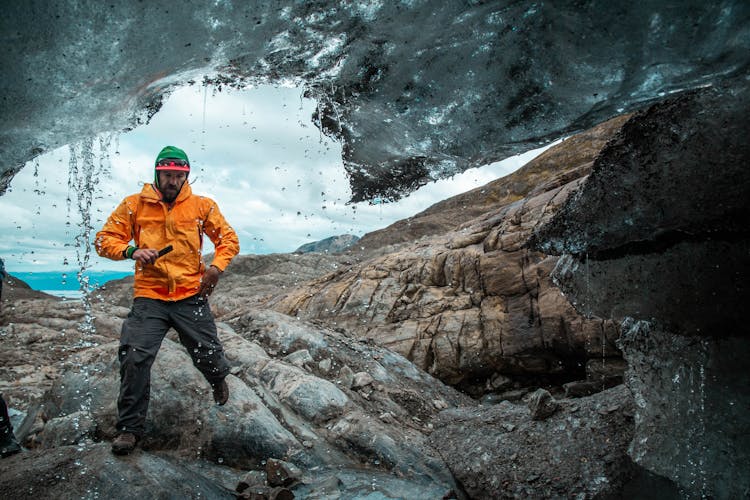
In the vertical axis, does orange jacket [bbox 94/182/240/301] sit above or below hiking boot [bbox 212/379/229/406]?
above

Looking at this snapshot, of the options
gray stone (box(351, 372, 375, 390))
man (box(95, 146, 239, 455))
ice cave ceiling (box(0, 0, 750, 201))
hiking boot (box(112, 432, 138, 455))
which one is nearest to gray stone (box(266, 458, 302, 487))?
man (box(95, 146, 239, 455))

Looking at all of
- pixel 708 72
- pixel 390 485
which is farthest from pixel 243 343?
pixel 708 72

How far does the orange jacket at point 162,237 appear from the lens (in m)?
4.44

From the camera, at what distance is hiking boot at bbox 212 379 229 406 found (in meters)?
5.06

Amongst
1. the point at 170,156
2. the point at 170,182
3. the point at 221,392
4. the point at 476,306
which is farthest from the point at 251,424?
the point at 476,306

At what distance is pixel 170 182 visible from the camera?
4.56 meters

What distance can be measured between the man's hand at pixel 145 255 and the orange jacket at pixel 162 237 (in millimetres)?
171

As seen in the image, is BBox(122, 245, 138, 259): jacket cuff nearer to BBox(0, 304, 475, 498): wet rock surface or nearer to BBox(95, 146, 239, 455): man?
BBox(95, 146, 239, 455): man

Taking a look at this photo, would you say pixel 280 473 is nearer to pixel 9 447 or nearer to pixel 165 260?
pixel 165 260

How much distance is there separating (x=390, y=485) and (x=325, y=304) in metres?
8.47

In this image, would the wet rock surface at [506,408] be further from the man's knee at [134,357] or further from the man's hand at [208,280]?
the man's hand at [208,280]

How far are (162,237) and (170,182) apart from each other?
0.53 m

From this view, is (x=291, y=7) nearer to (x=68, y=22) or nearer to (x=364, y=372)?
(x=68, y=22)

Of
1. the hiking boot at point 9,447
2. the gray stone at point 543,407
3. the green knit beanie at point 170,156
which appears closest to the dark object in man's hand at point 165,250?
the green knit beanie at point 170,156
